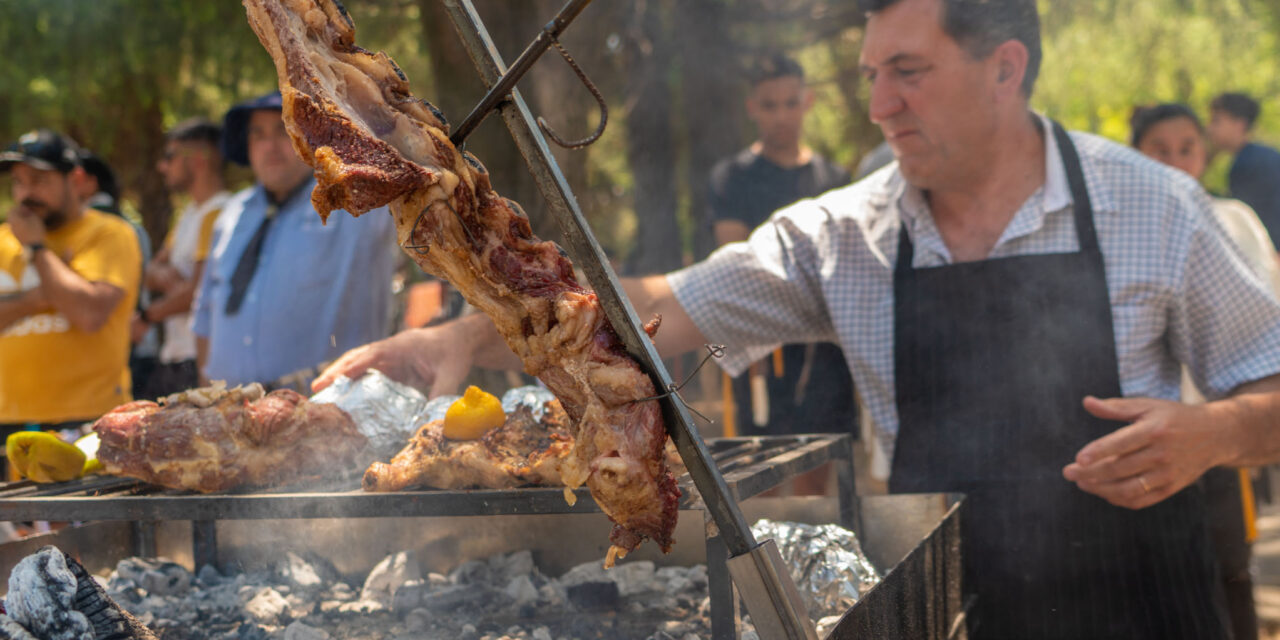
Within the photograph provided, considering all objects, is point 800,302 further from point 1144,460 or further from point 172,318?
point 172,318

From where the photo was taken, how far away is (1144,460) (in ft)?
7.89

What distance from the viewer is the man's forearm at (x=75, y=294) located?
15.8 feet

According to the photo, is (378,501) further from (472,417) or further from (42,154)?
(42,154)

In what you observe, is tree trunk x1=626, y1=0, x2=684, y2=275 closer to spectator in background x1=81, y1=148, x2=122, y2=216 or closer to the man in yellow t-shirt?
spectator in background x1=81, y1=148, x2=122, y2=216

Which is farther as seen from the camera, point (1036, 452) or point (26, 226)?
point (26, 226)

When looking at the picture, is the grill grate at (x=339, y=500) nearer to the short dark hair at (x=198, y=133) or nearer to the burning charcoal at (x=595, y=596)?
the burning charcoal at (x=595, y=596)

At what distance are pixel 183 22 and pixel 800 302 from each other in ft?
16.0

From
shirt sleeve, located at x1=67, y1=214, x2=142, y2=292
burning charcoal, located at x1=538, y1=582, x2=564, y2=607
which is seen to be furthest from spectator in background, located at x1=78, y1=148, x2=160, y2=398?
burning charcoal, located at x1=538, y1=582, x2=564, y2=607

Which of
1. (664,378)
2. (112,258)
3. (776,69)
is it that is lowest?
(664,378)

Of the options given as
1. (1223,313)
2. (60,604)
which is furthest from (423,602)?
(1223,313)

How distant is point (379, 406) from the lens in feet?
9.13

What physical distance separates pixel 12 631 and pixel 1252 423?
9.72 ft

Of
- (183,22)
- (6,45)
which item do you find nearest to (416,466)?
(183,22)

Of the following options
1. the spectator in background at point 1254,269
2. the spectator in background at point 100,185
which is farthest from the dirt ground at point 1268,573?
the spectator in background at point 100,185
